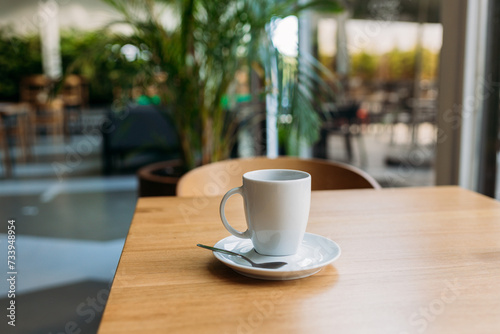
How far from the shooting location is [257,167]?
4.54ft

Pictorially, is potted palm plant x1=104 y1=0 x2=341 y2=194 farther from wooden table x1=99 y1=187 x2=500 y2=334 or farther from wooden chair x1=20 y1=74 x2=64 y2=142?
wooden chair x1=20 y1=74 x2=64 y2=142

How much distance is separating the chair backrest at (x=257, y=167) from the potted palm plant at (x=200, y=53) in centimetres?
48

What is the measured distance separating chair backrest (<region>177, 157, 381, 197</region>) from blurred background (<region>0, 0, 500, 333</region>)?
426 mm

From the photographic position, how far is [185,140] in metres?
2.37

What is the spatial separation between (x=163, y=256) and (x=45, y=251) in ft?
7.07

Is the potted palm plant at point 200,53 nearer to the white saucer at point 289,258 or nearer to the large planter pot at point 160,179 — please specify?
the large planter pot at point 160,179

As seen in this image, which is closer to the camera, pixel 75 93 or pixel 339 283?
pixel 339 283

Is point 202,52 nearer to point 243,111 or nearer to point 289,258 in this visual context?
point 243,111

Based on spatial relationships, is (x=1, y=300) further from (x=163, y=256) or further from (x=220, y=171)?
(x=163, y=256)

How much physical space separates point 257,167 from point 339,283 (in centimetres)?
84

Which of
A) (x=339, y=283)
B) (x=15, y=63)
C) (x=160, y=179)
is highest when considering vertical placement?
(x=15, y=63)

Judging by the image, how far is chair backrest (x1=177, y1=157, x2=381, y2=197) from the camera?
49.6 inches

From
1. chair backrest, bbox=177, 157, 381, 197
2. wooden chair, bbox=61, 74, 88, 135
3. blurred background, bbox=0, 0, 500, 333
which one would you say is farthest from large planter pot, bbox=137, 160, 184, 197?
wooden chair, bbox=61, 74, 88, 135

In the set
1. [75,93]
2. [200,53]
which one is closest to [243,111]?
[200,53]
